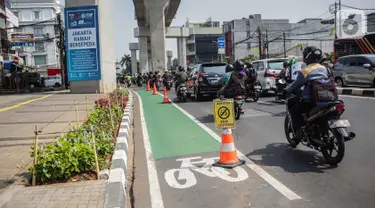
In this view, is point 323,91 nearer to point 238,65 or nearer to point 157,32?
point 238,65

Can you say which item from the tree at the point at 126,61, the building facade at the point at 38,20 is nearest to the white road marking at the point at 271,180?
the building facade at the point at 38,20

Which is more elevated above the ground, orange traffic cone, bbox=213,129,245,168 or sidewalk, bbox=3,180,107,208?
orange traffic cone, bbox=213,129,245,168

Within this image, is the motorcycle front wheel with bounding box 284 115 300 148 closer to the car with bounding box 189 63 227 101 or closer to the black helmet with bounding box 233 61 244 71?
the black helmet with bounding box 233 61 244 71

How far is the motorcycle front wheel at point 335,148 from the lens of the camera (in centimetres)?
520

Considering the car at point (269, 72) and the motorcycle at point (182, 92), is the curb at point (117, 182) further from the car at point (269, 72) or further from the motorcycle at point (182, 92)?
the car at point (269, 72)

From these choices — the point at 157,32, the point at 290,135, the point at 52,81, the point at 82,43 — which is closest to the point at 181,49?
the point at 157,32

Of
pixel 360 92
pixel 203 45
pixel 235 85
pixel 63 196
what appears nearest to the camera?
pixel 63 196

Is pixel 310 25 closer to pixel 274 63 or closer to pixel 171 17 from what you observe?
pixel 171 17

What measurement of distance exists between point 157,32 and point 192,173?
3802 centimetres

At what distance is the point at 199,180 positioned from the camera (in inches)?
199

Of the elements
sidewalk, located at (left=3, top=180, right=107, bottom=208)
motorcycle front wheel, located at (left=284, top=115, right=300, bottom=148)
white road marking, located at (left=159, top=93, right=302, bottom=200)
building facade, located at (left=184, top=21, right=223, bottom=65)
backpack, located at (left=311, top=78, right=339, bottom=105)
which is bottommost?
white road marking, located at (left=159, top=93, right=302, bottom=200)

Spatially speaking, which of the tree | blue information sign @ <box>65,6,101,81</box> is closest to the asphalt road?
blue information sign @ <box>65,6,101,81</box>

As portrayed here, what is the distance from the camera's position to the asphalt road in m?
4.20

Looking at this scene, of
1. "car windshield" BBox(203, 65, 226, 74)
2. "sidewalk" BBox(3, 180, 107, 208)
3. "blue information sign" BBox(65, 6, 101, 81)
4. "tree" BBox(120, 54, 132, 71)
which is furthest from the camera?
"tree" BBox(120, 54, 132, 71)
